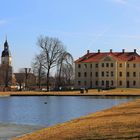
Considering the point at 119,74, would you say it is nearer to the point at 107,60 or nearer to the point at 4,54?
the point at 107,60

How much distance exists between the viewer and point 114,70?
131 metres

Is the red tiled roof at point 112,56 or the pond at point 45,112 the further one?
the red tiled roof at point 112,56

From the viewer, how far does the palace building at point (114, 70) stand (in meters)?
131

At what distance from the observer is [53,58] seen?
376ft

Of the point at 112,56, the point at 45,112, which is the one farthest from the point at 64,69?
the point at 45,112

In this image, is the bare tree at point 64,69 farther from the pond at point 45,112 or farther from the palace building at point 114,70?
the pond at point 45,112

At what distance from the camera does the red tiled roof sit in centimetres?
13200

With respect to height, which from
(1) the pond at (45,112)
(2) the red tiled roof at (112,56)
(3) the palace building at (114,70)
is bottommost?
(1) the pond at (45,112)

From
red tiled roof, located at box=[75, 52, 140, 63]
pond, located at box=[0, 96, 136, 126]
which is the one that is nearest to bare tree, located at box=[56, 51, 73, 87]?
red tiled roof, located at box=[75, 52, 140, 63]

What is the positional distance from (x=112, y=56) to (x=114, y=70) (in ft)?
14.4

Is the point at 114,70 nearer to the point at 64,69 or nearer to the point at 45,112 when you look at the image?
the point at 64,69

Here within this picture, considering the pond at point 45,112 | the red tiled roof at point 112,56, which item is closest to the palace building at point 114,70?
the red tiled roof at point 112,56

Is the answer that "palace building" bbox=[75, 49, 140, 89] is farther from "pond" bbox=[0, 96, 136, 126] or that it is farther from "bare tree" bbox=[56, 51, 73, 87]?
"pond" bbox=[0, 96, 136, 126]

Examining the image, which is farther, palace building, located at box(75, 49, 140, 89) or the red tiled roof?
the red tiled roof
